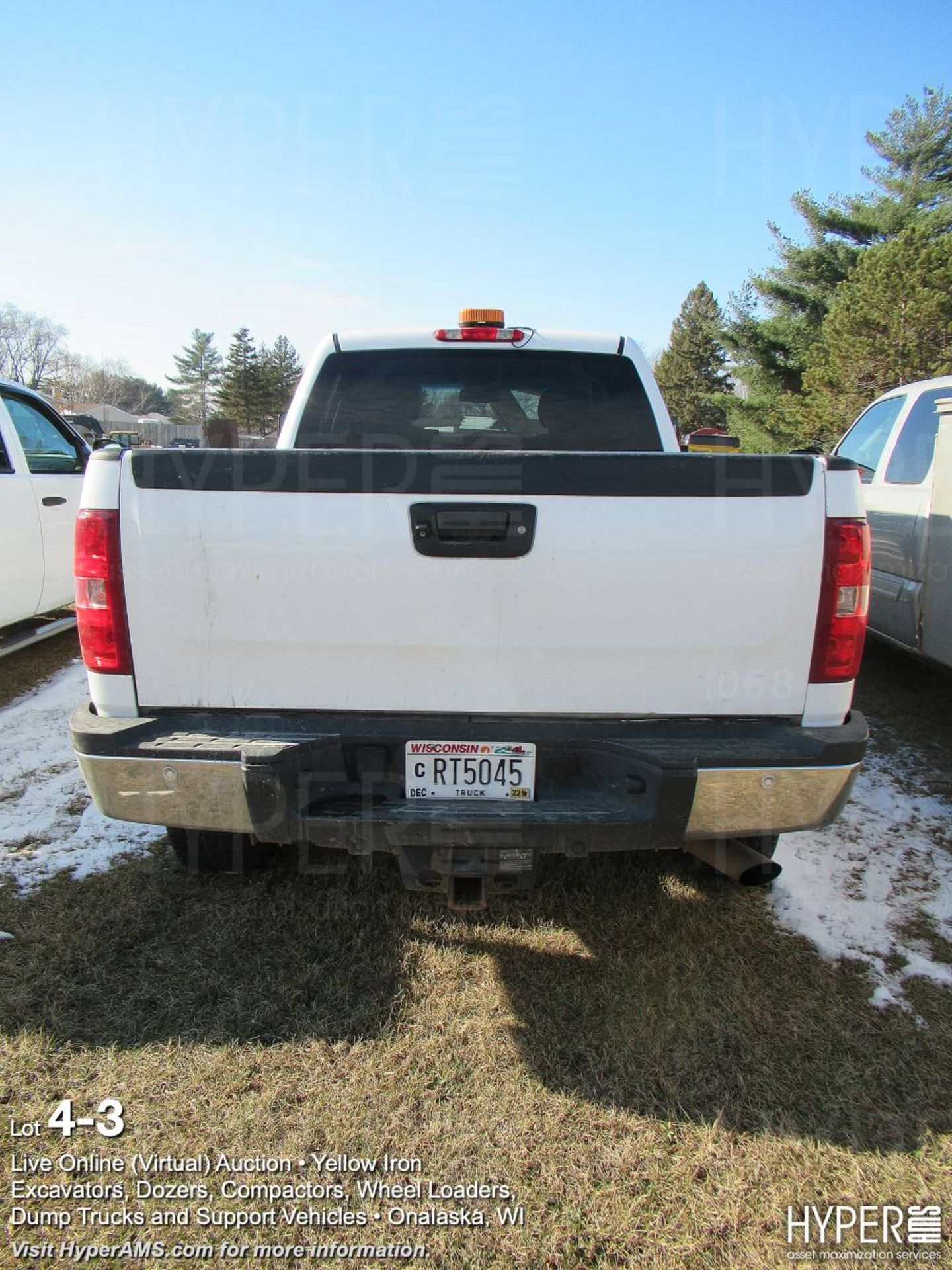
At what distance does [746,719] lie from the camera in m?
2.25

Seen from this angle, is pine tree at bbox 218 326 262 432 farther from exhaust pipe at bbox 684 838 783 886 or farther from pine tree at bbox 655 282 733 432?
exhaust pipe at bbox 684 838 783 886

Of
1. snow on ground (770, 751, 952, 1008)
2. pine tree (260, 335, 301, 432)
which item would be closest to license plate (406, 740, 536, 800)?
snow on ground (770, 751, 952, 1008)

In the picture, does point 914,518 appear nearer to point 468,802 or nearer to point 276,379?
point 468,802

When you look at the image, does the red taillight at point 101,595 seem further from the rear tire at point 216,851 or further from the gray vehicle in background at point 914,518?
the gray vehicle in background at point 914,518

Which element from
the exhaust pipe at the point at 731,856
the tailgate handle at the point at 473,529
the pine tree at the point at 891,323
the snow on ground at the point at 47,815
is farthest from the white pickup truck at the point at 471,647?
the pine tree at the point at 891,323

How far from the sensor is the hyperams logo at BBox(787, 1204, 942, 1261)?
179 centimetres

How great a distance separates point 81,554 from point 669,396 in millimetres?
48030

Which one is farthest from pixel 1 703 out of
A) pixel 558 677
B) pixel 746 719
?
pixel 746 719

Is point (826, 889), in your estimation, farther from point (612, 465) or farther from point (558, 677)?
point (612, 465)

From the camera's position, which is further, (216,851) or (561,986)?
(216,851)

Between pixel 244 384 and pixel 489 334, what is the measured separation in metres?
72.6

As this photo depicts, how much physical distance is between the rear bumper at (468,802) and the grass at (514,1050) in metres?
0.61

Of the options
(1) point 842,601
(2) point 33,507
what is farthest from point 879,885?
(2) point 33,507

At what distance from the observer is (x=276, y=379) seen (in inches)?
2736
